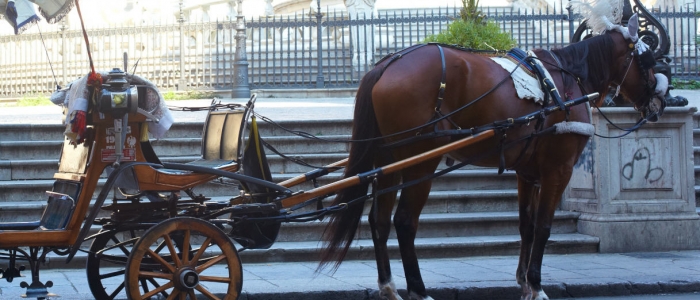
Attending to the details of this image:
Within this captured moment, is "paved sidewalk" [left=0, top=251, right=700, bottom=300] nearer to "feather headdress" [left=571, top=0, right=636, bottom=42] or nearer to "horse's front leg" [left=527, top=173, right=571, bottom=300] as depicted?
"horse's front leg" [left=527, top=173, right=571, bottom=300]

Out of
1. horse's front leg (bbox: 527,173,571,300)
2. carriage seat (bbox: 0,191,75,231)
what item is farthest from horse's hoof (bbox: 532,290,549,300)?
carriage seat (bbox: 0,191,75,231)

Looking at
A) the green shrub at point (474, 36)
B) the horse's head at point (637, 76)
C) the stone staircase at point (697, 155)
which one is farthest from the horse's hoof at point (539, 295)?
the green shrub at point (474, 36)

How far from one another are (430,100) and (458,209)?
3147mm


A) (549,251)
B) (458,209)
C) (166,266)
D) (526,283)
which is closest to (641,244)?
(549,251)

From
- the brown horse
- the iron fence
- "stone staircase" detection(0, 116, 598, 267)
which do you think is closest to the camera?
the brown horse

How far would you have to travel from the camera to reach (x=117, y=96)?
512 centimetres

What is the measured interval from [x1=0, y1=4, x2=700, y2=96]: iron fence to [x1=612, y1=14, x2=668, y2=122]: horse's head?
953 centimetres

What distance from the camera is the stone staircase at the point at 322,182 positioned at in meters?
8.12

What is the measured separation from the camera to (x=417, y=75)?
5.94 m

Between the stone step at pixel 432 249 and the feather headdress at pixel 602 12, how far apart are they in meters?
2.21

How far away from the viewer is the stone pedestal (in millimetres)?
8578

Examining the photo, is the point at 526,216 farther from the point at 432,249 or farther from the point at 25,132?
the point at 25,132

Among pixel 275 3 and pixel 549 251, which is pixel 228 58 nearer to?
pixel 275 3

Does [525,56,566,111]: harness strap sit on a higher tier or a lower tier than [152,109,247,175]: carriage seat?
higher
